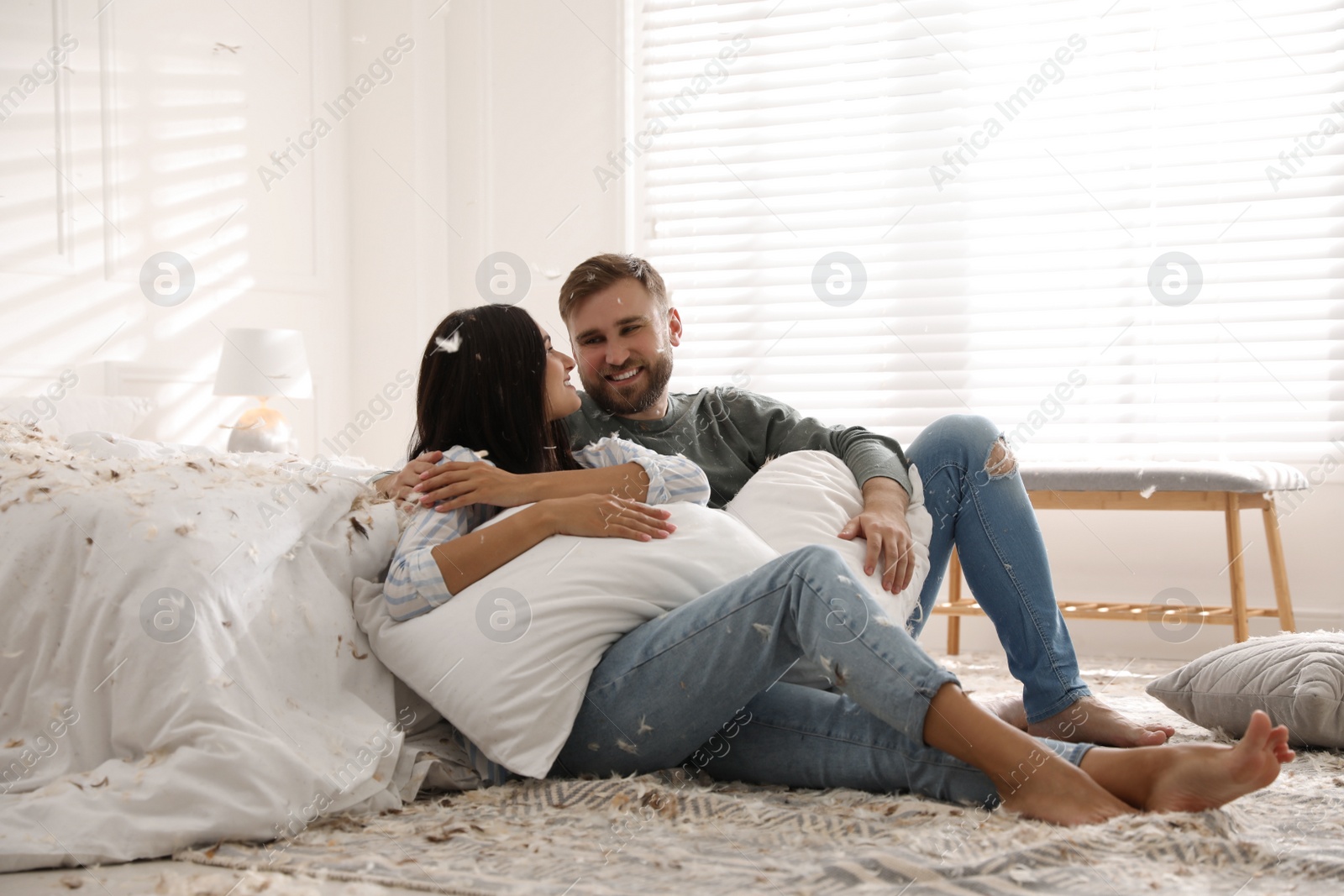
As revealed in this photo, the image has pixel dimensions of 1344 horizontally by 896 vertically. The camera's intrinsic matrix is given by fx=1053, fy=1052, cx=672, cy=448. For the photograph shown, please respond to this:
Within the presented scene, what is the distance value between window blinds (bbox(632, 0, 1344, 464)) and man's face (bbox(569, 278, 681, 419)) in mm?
1775

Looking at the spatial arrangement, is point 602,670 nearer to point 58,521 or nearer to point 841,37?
point 58,521

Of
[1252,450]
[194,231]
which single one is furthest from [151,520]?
[1252,450]

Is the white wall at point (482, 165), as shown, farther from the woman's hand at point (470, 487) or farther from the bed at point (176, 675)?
the bed at point (176, 675)

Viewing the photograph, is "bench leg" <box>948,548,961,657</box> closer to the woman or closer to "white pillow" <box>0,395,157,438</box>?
the woman

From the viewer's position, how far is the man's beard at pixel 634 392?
1788 mm

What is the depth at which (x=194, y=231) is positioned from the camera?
3.27 meters

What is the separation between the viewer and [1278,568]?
2.70 m

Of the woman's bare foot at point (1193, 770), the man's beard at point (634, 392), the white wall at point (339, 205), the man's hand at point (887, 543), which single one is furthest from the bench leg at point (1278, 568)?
the woman's bare foot at point (1193, 770)

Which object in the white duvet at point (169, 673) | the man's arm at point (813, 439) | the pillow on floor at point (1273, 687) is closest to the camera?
the white duvet at point (169, 673)

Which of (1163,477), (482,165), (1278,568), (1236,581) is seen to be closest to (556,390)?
(1163,477)

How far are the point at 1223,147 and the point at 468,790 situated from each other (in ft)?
9.64

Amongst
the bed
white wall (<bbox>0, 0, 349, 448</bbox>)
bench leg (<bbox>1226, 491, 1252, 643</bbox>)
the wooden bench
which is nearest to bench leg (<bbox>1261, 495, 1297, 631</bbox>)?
the wooden bench

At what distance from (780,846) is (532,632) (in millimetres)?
361

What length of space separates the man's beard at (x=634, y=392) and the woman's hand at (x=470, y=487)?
46 cm
